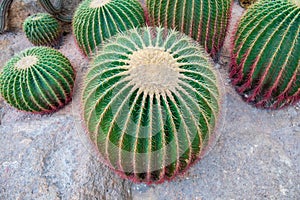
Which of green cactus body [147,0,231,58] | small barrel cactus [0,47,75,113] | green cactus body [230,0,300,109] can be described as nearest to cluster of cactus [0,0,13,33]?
small barrel cactus [0,47,75,113]

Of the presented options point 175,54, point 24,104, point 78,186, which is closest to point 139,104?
point 175,54

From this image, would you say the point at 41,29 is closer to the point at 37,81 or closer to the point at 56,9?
the point at 56,9

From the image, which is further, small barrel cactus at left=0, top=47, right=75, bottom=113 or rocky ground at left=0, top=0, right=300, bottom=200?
small barrel cactus at left=0, top=47, right=75, bottom=113

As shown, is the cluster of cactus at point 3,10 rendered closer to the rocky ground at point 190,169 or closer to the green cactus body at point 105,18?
the green cactus body at point 105,18

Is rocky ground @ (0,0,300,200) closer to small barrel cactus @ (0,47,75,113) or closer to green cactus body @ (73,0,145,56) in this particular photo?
small barrel cactus @ (0,47,75,113)

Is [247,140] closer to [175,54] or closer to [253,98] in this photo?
[253,98]
